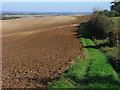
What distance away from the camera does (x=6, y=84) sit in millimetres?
11109

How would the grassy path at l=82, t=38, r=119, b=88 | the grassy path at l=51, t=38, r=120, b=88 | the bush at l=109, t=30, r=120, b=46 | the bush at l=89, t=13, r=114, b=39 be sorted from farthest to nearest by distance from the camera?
the bush at l=89, t=13, r=114, b=39 < the bush at l=109, t=30, r=120, b=46 < the grassy path at l=82, t=38, r=119, b=88 < the grassy path at l=51, t=38, r=120, b=88

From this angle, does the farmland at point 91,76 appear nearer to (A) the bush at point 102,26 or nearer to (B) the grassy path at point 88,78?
(B) the grassy path at point 88,78

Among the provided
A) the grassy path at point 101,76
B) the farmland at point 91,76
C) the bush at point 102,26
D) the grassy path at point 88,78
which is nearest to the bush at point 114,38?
the bush at point 102,26

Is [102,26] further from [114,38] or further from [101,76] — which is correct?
[101,76]

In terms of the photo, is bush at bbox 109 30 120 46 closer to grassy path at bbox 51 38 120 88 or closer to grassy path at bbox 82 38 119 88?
grassy path at bbox 82 38 119 88

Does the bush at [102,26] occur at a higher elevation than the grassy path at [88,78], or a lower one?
higher

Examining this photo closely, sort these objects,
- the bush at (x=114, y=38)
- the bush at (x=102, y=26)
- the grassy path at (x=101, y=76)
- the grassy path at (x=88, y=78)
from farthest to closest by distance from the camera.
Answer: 1. the bush at (x=102, y=26)
2. the bush at (x=114, y=38)
3. the grassy path at (x=101, y=76)
4. the grassy path at (x=88, y=78)

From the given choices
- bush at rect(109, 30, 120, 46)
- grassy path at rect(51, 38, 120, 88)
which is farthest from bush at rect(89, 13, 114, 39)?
grassy path at rect(51, 38, 120, 88)

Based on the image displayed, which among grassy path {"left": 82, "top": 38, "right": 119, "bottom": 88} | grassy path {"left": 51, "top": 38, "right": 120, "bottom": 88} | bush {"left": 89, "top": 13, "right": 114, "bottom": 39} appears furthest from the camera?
bush {"left": 89, "top": 13, "right": 114, "bottom": 39}

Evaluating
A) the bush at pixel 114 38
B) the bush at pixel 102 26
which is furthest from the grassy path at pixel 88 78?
the bush at pixel 102 26

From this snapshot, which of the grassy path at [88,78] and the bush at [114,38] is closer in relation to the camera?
the grassy path at [88,78]

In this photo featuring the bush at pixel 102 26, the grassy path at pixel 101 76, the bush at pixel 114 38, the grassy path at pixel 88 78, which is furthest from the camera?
the bush at pixel 102 26

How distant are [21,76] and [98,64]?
5.64 m

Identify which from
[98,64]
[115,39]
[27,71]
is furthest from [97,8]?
[27,71]
